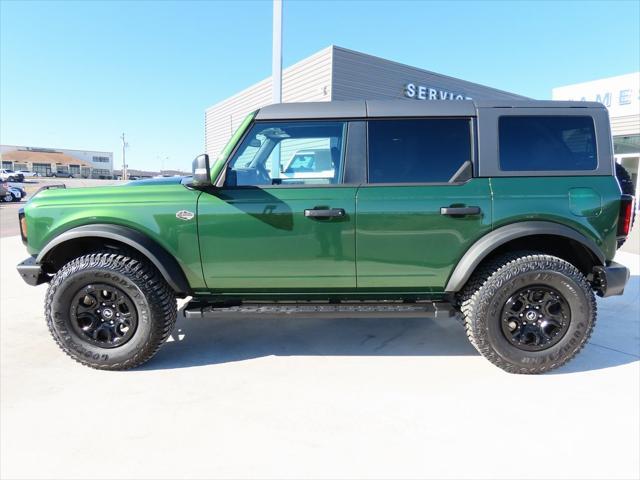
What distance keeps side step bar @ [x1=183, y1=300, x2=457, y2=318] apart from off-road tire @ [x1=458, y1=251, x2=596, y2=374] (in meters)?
0.25

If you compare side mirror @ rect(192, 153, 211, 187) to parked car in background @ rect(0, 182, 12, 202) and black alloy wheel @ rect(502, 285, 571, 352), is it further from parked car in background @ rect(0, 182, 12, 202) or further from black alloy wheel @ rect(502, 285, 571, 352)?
parked car in background @ rect(0, 182, 12, 202)

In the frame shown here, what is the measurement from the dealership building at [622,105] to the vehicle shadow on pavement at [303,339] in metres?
14.0

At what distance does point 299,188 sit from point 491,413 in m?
1.91

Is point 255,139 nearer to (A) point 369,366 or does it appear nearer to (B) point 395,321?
(A) point 369,366

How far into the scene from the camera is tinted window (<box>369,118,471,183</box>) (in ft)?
9.24

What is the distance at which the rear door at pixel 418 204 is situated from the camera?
2.73 meters

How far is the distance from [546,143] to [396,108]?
1.12 meters

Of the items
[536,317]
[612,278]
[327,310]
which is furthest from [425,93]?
[327,310]

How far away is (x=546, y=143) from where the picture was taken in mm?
2822

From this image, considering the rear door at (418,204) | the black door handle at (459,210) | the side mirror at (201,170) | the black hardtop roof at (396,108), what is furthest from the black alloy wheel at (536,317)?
the side mirror at (201,170)

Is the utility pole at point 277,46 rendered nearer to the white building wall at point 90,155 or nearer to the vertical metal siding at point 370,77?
the vertical metal siding at point 370,77

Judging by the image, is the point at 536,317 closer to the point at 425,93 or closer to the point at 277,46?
the point at 277,46

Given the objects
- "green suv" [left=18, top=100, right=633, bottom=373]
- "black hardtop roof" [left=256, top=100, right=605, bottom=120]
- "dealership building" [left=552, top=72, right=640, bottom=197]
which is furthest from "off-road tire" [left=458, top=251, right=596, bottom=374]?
"dealership building" [left=552, top=72, right=640, bottom=197]

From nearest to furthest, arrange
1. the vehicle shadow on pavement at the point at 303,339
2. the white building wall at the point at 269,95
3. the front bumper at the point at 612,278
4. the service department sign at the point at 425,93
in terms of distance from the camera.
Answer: the front bumper at the point at 612,278 → the vehicle shadow on pavement at the point at 303,339 → the white building wall at the point at 269,95 → the service department sign at the point at 425,93
